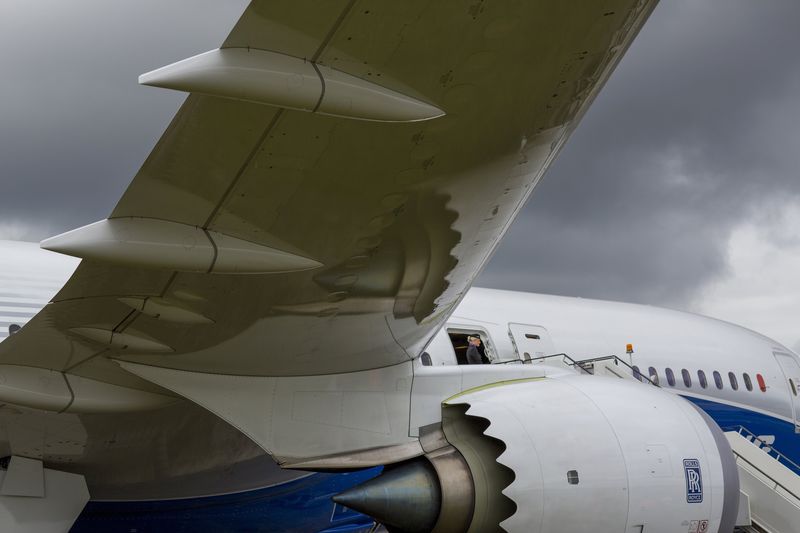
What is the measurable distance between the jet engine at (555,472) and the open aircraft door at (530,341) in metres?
3.00

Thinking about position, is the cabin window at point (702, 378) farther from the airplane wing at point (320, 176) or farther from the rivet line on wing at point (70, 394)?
the rivet line on wing at point (70, 394)

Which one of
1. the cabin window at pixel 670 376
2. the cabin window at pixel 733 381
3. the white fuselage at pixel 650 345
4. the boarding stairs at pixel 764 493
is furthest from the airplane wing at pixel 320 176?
the cabin window at pixel 733 381

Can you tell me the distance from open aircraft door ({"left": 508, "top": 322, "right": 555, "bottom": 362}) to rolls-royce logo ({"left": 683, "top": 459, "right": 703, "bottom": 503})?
324 centimetres

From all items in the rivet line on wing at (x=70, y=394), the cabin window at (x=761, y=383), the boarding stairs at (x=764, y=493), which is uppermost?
the cabin window at (x=761, y=383)

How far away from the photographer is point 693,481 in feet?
23.7

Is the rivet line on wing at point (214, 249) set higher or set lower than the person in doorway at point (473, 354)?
lower

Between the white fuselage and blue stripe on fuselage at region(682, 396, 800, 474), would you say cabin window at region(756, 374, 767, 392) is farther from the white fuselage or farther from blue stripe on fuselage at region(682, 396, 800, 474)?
blue stripe on fuselage at region(682, 396, 800, 474)

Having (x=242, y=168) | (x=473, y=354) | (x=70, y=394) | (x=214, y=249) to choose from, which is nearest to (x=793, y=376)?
(x=473, y=354)

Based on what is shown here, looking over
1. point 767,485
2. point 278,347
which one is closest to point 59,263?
point 278,347

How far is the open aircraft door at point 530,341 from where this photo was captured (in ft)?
34.4

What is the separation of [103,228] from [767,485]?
760 centimetres

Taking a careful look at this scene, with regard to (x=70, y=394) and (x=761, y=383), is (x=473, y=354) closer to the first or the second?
(x=70, y=394)

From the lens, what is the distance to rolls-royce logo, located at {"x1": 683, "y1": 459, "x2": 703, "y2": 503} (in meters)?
7.18

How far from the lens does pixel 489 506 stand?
263 inches
